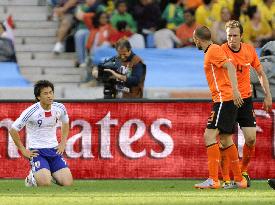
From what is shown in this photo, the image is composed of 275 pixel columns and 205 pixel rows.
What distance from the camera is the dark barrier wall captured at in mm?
17484

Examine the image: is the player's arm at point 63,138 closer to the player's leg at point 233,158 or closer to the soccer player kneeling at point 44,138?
the soccer player kneeling at point 44,138

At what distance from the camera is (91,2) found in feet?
81.1

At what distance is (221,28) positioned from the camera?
76.5 ft

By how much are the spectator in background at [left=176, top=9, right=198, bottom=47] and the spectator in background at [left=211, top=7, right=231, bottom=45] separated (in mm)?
481

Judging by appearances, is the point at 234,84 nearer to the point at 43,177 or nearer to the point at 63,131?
the point at 63,131

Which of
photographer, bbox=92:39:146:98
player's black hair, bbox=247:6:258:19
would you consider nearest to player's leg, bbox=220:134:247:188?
photographer, bbox=92:39:146:98

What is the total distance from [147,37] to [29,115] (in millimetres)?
8103

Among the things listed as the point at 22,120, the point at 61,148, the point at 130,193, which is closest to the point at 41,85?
the point at 22,120

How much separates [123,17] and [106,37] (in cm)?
49

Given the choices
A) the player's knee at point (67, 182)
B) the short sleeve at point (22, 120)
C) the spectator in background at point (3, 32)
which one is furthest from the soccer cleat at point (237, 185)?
the spectator in background at point (3, 32)

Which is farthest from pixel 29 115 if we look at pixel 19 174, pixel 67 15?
pixel 67 15

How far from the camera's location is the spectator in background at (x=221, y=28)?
23078 mm

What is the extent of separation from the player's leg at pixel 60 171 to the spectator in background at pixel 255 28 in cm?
754

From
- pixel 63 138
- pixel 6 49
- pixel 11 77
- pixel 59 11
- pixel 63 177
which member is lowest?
pixel 63 177
